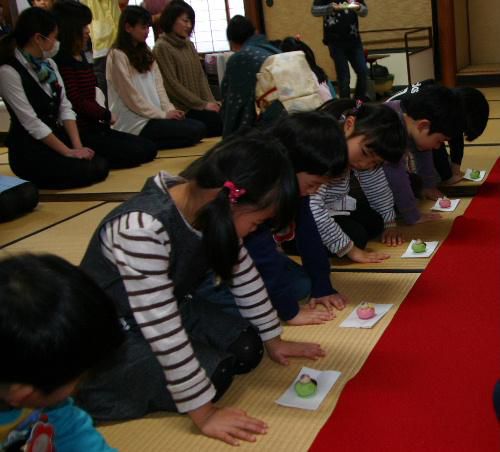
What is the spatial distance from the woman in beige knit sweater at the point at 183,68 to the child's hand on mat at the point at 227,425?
369 cm

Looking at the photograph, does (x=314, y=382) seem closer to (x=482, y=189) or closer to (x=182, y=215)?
(x=182, y=215)

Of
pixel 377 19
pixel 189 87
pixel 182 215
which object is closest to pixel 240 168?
pixel 182 215

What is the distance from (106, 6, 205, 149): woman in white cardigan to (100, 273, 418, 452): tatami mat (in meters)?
2.83

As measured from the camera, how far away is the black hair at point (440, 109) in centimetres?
230

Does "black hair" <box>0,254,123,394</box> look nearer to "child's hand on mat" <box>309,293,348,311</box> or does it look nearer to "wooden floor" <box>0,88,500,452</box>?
"wooden floor" <box>0,88,500,452</box>

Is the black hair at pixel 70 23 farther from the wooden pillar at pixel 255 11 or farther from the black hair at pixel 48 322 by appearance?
the wooden pillar at pixel 255 11

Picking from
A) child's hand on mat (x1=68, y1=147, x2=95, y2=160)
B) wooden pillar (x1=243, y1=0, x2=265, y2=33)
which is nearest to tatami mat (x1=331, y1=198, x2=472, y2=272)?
child's hand on mat (x1=68, y1=147, x2=95, y2=160)

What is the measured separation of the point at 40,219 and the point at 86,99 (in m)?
1.16

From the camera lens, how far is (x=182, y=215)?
4.50 ft

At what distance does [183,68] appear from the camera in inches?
191

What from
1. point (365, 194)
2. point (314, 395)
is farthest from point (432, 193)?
point (314, 395)

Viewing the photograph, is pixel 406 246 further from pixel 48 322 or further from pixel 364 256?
pixel 48 322

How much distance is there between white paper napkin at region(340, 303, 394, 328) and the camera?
1745 millimetres

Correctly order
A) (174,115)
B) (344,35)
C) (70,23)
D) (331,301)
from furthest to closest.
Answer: (344,35) < (174,115) < (70,23) < (331,301)
